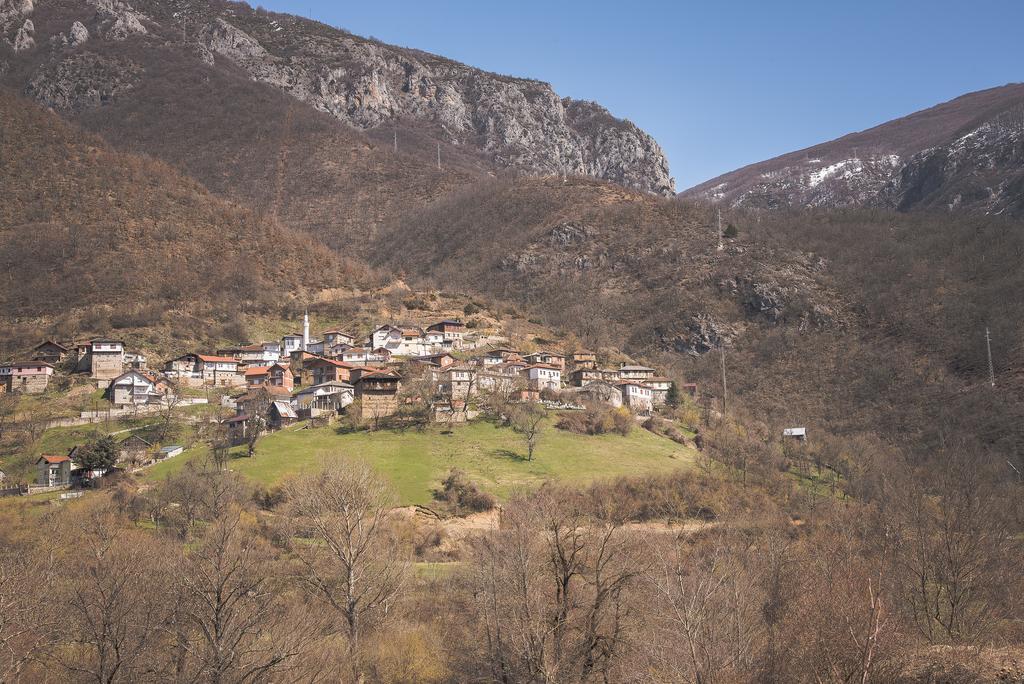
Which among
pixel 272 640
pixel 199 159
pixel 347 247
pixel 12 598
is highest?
pixel 199 159

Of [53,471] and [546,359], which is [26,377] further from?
[546,359]

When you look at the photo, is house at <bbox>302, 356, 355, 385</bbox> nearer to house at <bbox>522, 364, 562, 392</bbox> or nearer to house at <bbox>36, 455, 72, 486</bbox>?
house at <bbox>522, 364, 562, 392</bbox>

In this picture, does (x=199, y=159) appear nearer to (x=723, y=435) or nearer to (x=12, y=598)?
(x=723, y=435)

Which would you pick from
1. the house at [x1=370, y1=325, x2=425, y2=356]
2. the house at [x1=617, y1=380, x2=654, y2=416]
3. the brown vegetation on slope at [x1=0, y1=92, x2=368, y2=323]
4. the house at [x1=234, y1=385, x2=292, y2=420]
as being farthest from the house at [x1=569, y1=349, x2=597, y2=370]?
the brown vegetation on slope at [x1=0, y1=92, x2=368, y2=323]

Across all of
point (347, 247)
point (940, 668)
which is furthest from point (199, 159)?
point (940, 668)

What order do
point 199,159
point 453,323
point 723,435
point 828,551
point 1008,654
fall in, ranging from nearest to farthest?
point 1008,654
point 828,551
point 723,435
point 453,323
point 199,159

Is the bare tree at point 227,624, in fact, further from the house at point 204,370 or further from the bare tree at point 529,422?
the house at point 204,370
